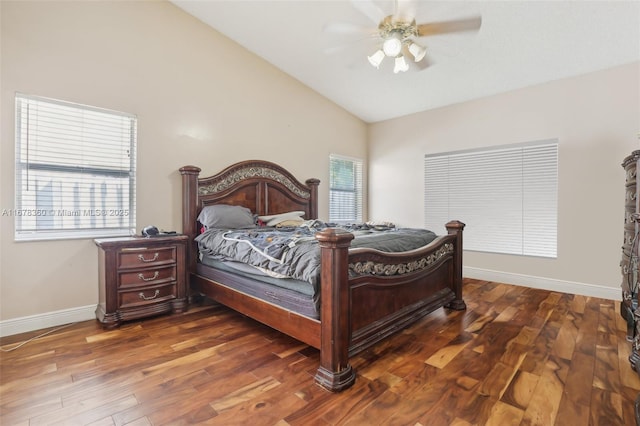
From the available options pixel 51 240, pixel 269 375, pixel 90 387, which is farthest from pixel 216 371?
pixel 51 240

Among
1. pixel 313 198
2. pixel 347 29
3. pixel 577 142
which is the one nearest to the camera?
pixel 347 29

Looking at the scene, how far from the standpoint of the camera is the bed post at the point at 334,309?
1.74m

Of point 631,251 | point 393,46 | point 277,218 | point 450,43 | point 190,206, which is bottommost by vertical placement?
point 631,251

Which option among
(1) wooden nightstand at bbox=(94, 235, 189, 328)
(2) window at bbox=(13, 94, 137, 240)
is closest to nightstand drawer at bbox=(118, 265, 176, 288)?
(1) wooden nightstand at bbox=(94, 235, 189, 328)

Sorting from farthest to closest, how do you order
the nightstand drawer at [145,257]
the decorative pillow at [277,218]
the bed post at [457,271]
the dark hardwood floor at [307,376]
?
the decorative pillow at [277,218]
the bed post at [457,271]
the nightstand drawer at [145,257]
the dark hardwood floor at [307,376]

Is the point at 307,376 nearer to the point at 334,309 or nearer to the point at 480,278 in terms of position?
the point at 334,309

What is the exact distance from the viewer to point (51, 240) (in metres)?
2.65

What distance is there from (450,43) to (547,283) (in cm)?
320

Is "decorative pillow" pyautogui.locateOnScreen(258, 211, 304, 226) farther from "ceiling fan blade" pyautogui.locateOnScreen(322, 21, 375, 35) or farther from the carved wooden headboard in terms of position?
"ceiling fan blade" pyautogui.locateOnScreen(322, 21, 375, 35)

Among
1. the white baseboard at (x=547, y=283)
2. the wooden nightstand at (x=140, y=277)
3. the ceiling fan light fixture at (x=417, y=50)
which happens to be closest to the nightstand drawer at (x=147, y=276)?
the wooden nightstand at (x=140, y=277)

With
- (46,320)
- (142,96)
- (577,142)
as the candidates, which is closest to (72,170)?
(142,96)

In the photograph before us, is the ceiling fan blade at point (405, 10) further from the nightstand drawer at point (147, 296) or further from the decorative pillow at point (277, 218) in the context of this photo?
the nightstand drawer at point (147, 296)

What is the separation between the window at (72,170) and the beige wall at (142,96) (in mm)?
73

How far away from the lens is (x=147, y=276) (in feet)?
9.28
